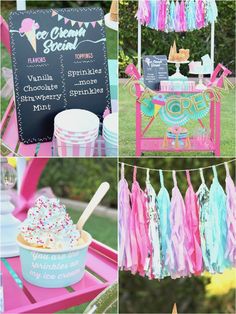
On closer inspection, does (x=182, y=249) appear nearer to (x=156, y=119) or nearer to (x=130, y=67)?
(x=156, y=119)

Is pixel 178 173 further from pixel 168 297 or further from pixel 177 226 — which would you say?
pixel 177 226

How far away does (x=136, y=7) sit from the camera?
1696 millimetres

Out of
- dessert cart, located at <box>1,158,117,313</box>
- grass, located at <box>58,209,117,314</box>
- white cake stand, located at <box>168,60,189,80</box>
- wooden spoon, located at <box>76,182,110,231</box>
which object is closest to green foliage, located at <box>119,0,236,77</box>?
white cake stand, located at <box>168,60,189,80</box>

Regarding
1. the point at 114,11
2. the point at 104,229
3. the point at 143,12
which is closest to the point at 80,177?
the point at 104,229

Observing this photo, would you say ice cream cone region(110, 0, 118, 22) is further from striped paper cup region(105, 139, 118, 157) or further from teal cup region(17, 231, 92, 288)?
teal cup region(17, 231, 92, 288)

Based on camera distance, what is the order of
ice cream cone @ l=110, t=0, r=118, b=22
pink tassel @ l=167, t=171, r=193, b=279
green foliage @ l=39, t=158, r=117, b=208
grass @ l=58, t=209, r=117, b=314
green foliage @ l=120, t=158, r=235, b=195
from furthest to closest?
green foliage @ l=39, t=158, r=117, b=208 → grass @ l=58, t=209, r=117, b=314 → green foliage @ l=120, t=158, r=235, b=195 → ice cream cone @ l=110, t=0, r=118, b=22 → pink tassel @ l=167, t=171, r=193, b=279

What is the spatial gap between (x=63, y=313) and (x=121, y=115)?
4.21 feet

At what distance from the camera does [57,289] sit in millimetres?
1751

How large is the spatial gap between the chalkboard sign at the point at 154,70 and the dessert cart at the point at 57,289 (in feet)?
1.65

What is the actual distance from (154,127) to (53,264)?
42 cm

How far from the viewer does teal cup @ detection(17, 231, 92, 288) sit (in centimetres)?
170

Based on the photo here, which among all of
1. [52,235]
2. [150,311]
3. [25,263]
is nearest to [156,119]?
[52,235]

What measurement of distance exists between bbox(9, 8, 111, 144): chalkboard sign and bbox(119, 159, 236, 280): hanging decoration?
0.26 metres

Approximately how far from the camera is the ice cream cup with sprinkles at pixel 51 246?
1.70 m
